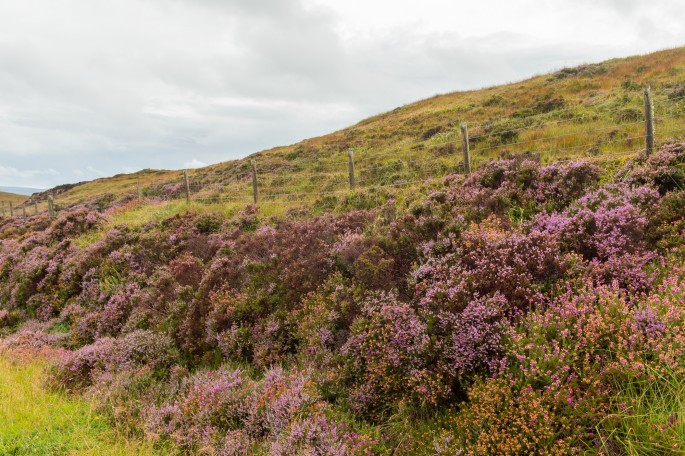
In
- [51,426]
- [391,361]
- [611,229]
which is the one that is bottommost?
[51,426]

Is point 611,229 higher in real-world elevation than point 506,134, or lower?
lower

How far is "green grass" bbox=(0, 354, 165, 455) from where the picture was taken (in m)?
4.79

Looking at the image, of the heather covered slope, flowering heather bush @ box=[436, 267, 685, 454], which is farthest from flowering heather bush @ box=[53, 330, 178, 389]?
flowering heather bush @ box=[436, 267, 685, 454]

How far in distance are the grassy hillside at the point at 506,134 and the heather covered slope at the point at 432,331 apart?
4.59m

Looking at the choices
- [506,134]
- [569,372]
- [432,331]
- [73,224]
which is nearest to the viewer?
[569,372]

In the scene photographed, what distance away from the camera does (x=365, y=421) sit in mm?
4633

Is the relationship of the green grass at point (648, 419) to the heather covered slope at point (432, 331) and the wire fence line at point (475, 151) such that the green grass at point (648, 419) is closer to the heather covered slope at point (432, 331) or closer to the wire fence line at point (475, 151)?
the heather covered slope at point (432, 331)

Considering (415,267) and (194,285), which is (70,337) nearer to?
(194,285)

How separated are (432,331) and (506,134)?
46.7 ft

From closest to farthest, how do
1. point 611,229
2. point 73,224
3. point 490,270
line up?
point 490,270 < point 611,229 < point 73,224

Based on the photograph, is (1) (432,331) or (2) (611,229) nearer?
(1) (432,331)

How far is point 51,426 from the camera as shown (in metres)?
5.28

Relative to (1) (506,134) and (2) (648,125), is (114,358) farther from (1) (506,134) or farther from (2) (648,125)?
(1) (506,134)

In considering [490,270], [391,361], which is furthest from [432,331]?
[490,270]
